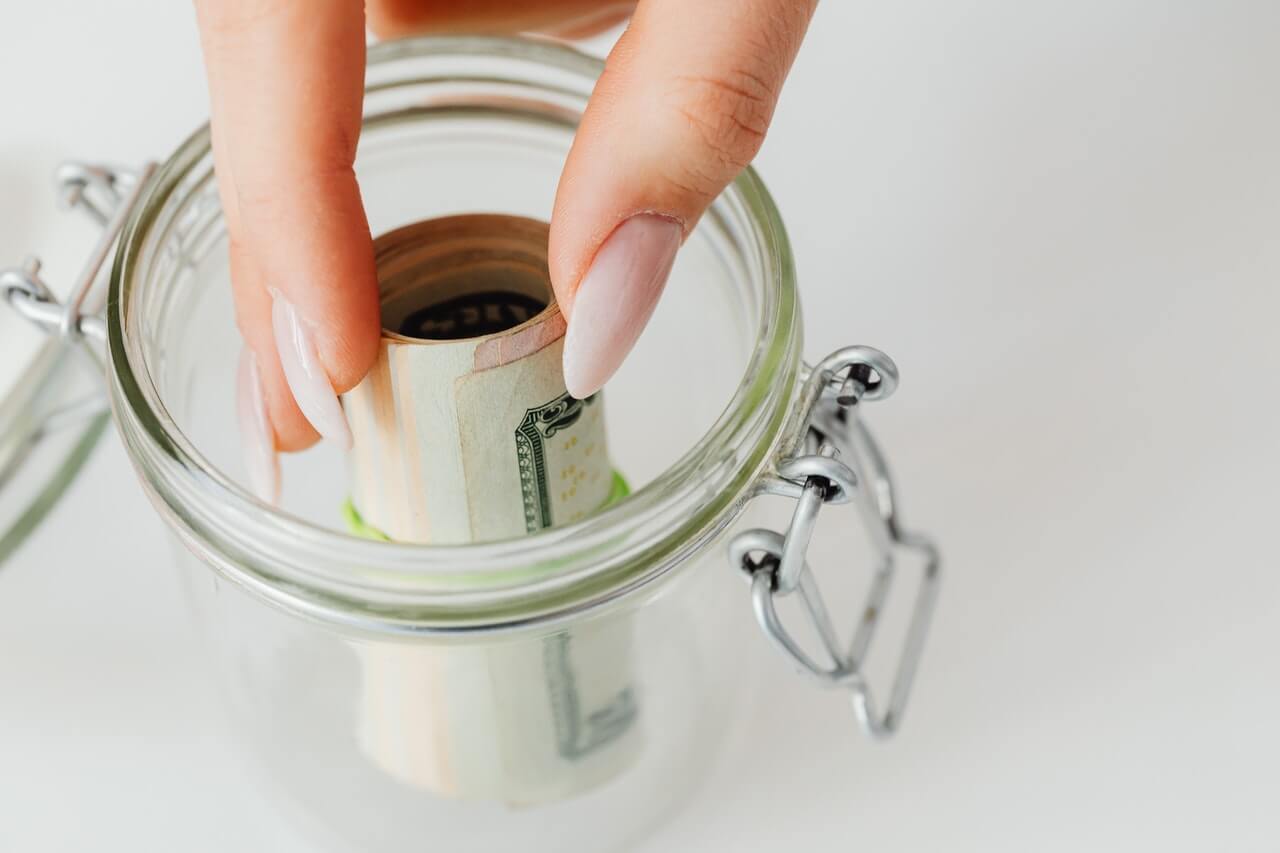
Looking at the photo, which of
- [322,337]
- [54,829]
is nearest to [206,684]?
[54,829]

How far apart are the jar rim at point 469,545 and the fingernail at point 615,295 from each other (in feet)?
0.10

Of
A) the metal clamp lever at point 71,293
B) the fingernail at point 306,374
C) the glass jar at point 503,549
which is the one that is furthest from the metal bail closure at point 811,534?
the metal clamp lever at point 71,293

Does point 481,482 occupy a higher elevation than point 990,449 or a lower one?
lower

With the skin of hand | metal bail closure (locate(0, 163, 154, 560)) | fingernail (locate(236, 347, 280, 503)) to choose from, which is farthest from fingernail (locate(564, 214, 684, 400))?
metal bail closure (locate(0, 163, 154, 560))

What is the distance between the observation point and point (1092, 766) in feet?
1.64

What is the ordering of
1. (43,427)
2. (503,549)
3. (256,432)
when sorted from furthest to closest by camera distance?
(43,427) < (256,432) < (503,549)

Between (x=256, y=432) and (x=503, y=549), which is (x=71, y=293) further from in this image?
(x=503, y=549)

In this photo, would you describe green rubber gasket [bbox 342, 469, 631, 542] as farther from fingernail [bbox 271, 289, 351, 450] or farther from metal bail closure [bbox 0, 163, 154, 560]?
metal bail closure [bbox 0, 163, 154, 560]

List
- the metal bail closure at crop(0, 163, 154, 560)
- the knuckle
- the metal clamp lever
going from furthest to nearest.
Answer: the metal bail closure at crop(0, 163, 154, 560)
the metal clamp lever
the knuckle

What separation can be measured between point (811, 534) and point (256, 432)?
17 cm

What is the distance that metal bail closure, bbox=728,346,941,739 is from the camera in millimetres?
373

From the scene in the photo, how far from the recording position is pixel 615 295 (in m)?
0.33

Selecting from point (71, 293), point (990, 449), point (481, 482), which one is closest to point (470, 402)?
point (481, 482)

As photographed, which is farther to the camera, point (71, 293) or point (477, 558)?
point (71, 293)
